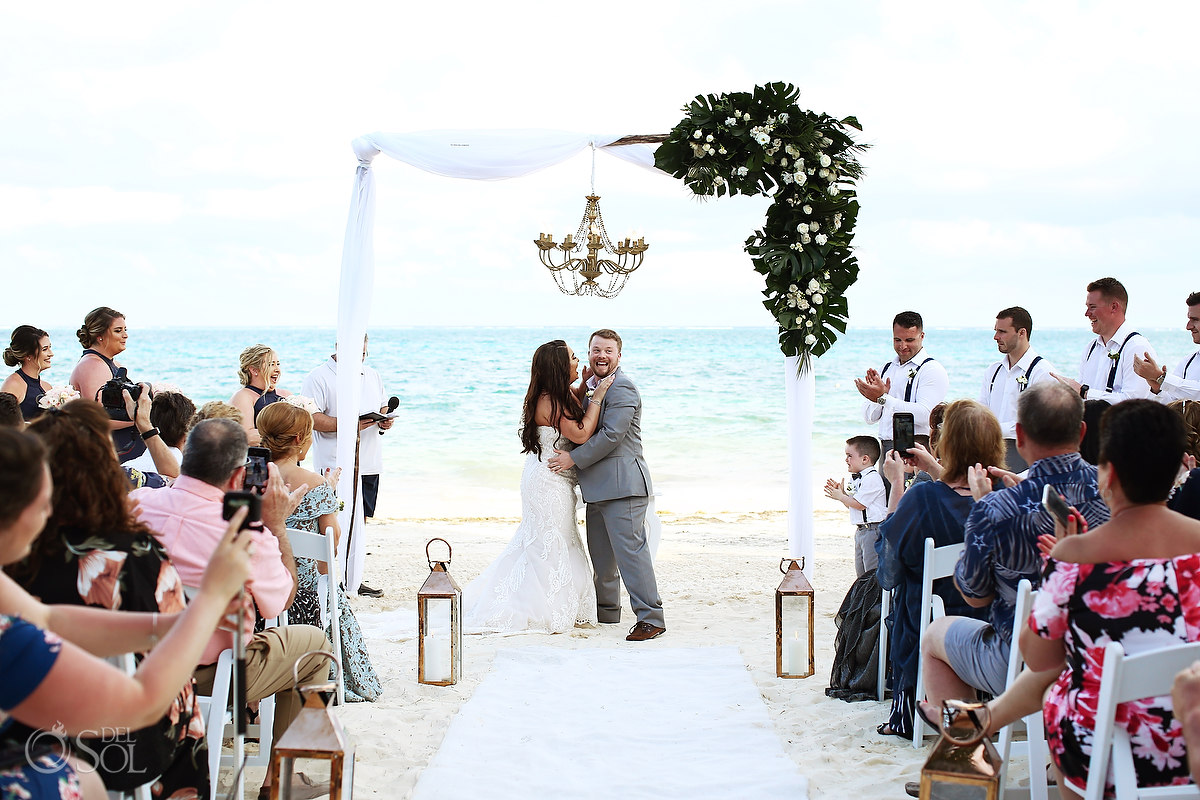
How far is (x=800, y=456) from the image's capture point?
5941 millimetres

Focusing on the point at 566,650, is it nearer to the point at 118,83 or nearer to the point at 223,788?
the point at 223,788

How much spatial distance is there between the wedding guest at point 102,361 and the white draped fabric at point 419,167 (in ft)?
3.94

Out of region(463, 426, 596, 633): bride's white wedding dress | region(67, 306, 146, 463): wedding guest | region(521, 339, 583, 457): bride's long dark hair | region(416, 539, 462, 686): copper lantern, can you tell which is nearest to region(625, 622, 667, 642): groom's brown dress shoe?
region(463, 426, 596, 633): bride's white wedding dress

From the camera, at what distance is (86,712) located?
164cm

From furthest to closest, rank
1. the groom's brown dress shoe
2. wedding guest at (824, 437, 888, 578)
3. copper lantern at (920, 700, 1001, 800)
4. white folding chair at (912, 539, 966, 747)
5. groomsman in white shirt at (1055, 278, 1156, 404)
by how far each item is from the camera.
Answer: groomsman in white shirt at (1055, 278, 1156, 404) < the groom's brown dress shoe < wedding guest at (824, 437, 888, 578) < white folding chair at (912, 539, 966, 747) < copper lantern at (920, 700, 1001, 800)

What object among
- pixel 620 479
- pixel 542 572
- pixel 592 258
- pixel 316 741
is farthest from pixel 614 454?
pixel 316 741

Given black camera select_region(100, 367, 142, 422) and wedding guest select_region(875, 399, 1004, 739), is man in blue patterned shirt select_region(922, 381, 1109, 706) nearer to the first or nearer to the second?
wedding guest select_region(875, 399, 1004, 739)

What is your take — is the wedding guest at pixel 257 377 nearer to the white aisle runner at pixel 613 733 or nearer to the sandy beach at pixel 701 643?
the sandy beach at pixel 701 643

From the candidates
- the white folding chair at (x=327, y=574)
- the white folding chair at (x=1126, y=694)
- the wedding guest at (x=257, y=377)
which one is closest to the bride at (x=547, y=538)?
the wedding guest at (x=257, y=377)

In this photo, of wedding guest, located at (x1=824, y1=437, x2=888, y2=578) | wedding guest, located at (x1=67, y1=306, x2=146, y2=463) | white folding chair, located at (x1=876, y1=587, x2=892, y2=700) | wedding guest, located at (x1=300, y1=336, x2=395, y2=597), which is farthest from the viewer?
wedding guest, located at (x1=300, y1=336, x2=395, y2=597)

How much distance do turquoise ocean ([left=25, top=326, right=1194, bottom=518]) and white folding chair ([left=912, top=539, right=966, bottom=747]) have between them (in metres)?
8.98

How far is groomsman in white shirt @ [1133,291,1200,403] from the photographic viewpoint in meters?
6.02

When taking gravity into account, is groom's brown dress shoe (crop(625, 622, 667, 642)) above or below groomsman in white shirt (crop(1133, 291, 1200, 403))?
below

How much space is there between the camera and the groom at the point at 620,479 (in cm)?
586
